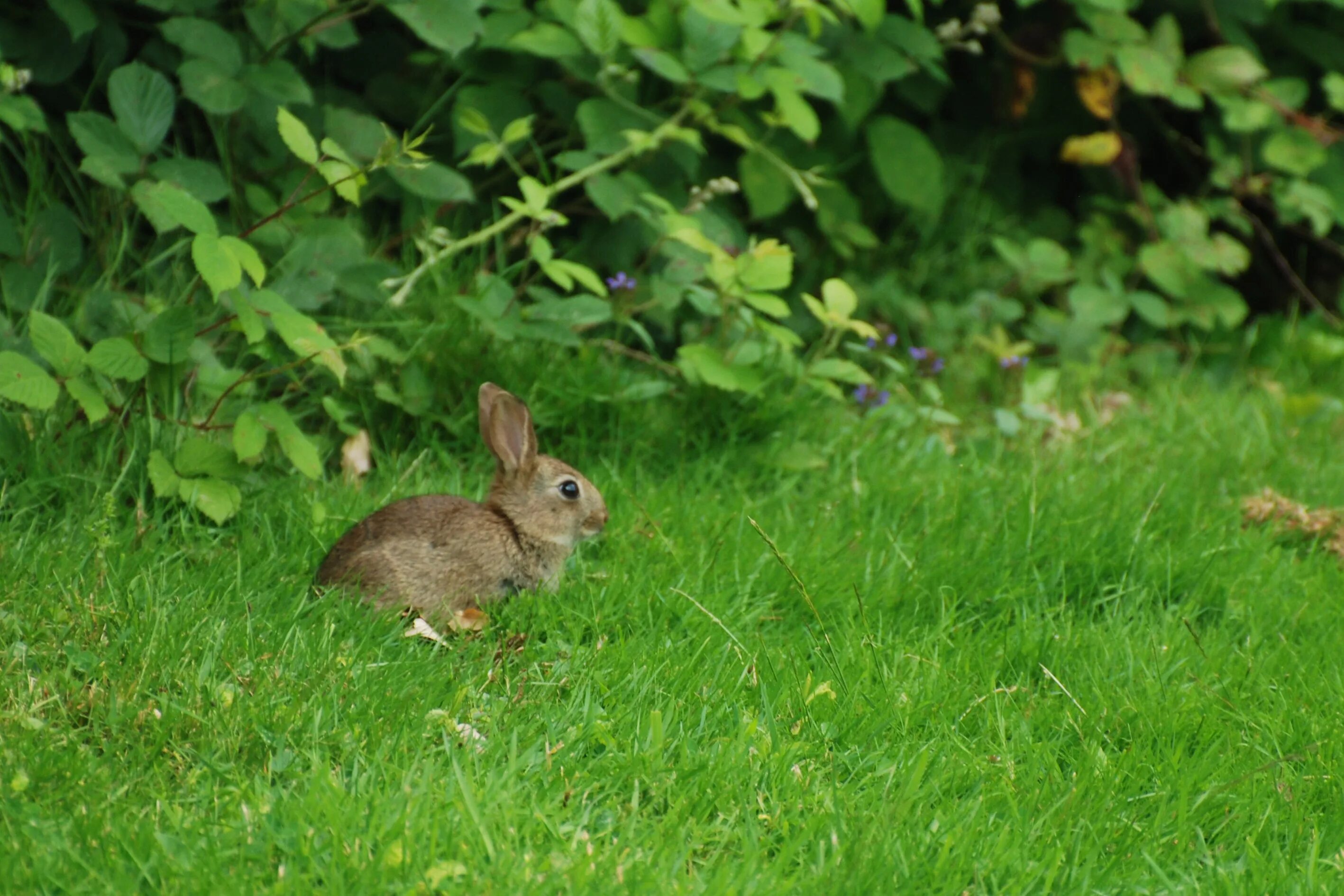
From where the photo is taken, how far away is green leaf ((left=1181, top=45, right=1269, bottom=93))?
19.7 feet

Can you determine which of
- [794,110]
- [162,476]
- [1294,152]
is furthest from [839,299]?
[1294,152]

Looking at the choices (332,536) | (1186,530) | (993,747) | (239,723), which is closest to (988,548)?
(1186,530)

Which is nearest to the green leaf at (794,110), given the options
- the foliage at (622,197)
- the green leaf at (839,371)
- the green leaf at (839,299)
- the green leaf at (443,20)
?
the foliage at (622,197)

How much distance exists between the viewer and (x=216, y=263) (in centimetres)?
349

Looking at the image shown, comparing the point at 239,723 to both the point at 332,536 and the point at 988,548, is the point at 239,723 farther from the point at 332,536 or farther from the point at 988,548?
the point at 988,548

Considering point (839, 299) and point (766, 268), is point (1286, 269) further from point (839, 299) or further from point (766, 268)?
point (766, 268)

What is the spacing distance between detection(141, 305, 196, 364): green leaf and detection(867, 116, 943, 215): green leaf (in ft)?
9.72

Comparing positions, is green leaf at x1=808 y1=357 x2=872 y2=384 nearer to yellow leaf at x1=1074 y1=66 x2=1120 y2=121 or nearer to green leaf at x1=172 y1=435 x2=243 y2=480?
green leaf at x1=172 y1=435 x2=243 y2=480

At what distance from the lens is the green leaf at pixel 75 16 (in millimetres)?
4180

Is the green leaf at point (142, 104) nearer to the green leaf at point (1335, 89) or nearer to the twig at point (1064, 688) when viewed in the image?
the twig at point (1064, 688)

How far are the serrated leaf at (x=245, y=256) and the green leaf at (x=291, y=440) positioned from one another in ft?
1.23

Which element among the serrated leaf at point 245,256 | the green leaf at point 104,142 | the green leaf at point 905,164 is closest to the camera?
the serrated leaf at point 245,256

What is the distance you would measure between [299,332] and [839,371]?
1786 millimetres

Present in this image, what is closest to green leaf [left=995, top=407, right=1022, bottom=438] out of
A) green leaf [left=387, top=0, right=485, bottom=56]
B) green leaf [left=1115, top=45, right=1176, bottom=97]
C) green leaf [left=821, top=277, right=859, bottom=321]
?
green leaf [left=821, top=277, right=859, bottom=321]
